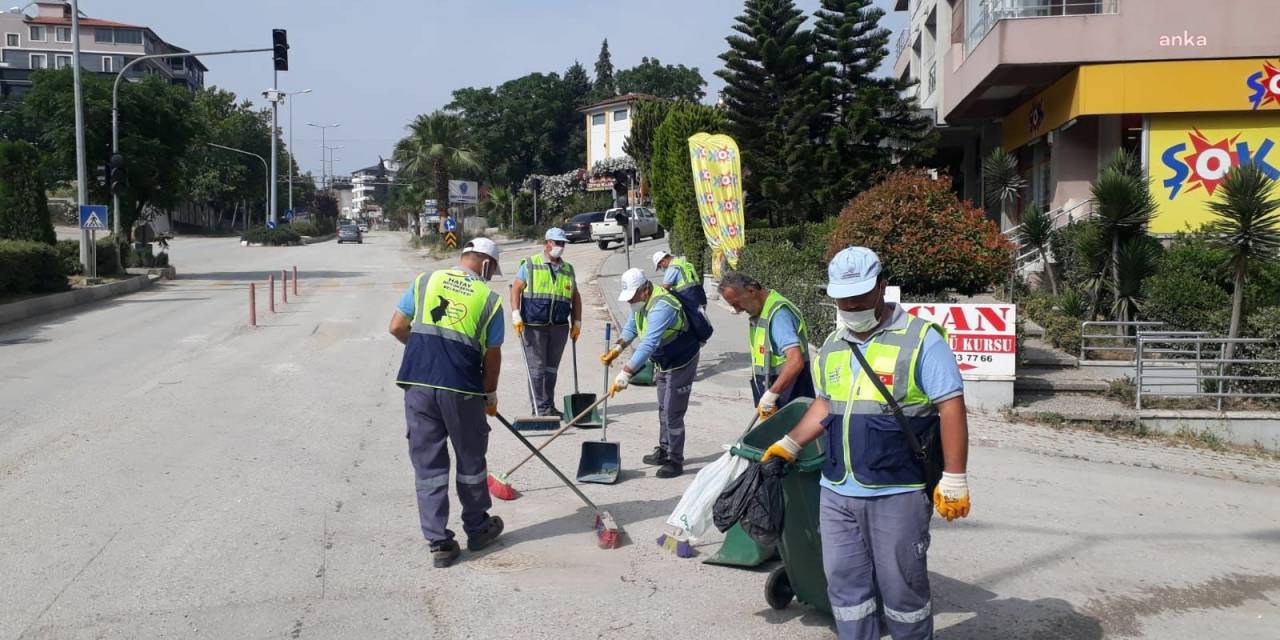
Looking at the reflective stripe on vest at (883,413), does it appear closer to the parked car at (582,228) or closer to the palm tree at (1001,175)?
the palm tree at (1001,175)

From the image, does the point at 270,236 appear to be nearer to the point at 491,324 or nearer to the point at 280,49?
the point at 280,49

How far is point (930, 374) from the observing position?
3691 millimetres

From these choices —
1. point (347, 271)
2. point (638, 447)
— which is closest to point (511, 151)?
point (347, 271)

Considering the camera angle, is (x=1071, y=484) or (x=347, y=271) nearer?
(x=1071, y=484)

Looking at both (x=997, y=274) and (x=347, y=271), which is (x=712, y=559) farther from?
(x=347, y=271)

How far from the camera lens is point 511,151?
3201 inches

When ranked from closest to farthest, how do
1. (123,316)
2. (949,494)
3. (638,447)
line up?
1. (949,494)
2. (638,447)
3. (123,316)

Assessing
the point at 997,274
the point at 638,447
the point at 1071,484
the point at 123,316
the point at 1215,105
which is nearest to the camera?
the point at 1071,484

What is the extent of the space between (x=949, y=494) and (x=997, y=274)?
9566mm

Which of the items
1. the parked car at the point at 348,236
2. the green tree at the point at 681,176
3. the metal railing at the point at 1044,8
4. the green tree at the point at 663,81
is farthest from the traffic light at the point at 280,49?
the green tree at the point at 663,81

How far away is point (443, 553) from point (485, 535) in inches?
14.5

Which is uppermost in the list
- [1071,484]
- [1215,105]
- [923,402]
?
[1215,105]

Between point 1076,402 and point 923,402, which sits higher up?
point 923,402

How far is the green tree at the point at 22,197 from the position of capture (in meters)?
23.4
